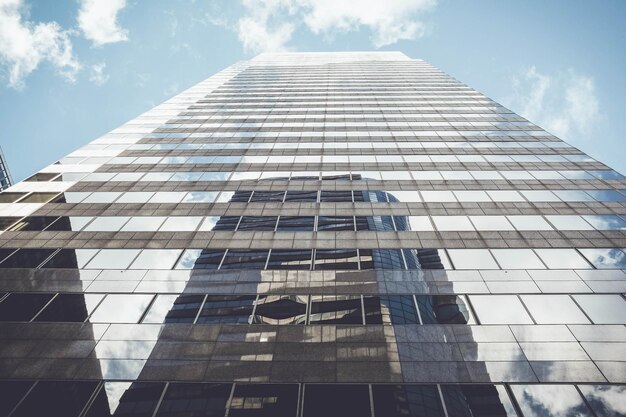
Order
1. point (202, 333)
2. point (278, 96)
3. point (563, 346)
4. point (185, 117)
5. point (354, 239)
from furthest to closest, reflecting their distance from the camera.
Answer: point (278, 96)
point (185, 117)
point (354, 239)
point (202, 333)
point (563, 346)

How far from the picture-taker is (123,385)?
11.9 metres

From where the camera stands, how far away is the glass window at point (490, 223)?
750 inches

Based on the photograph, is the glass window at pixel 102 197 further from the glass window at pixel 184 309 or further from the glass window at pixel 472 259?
the glass window at pixel 472 259

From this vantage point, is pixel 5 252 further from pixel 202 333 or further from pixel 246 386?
pixel 246 386

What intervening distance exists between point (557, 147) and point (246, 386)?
3090 cm

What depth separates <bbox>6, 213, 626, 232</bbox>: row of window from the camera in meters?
19.2

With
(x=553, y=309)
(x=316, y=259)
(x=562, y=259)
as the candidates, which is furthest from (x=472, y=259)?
(x=316, y=259)

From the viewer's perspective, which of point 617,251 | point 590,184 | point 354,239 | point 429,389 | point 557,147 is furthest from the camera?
point 557,147

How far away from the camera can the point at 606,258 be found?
16.7 meters

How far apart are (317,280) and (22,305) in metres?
13.5

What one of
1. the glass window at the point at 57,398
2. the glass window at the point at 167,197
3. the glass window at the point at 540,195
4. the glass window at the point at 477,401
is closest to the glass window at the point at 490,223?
the glass window at the point at 540,195

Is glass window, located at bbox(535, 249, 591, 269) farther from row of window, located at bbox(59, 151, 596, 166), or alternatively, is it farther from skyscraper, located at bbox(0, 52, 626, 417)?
row of window, located at bbox(59, 151, 596, 166)

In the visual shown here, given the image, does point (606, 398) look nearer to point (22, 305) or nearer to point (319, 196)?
point (319, 196)

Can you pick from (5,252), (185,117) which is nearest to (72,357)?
(5,252)
